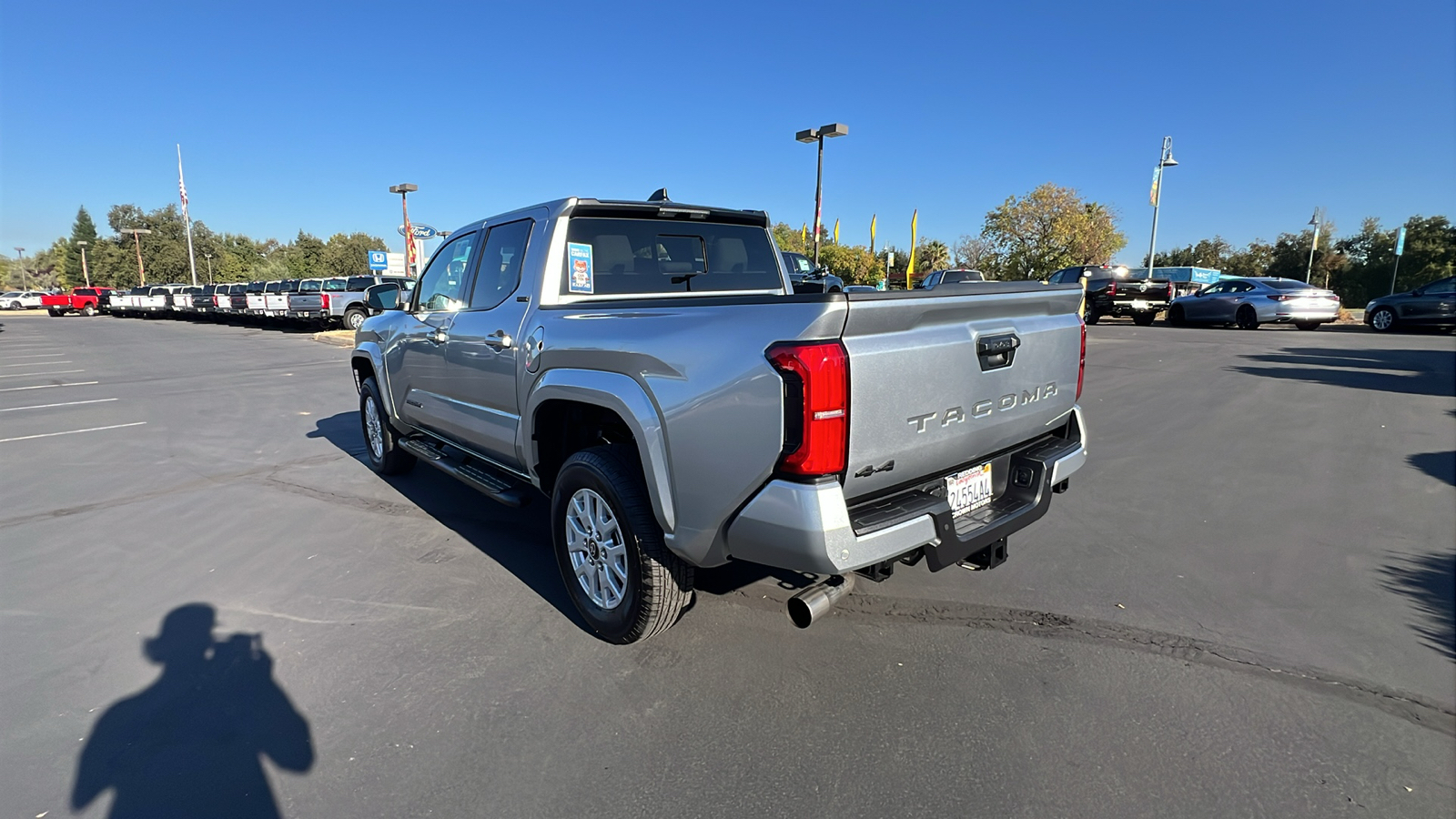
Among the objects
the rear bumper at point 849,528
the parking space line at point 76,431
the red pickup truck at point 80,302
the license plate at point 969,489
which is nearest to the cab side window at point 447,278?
the rear bumper at point 849,528

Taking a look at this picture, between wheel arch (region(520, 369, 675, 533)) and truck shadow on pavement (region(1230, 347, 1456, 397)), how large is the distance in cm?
1020

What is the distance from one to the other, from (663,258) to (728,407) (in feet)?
6.36

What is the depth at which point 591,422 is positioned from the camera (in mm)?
3447

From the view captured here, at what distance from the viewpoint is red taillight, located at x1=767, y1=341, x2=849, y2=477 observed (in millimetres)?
2242

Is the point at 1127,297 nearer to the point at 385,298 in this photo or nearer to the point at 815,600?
the point at 385,298

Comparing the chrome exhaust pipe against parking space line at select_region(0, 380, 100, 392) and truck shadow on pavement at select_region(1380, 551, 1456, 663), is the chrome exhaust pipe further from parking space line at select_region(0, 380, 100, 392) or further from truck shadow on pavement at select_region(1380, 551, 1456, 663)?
parking space line at select_region(0, 380, 100, 392)

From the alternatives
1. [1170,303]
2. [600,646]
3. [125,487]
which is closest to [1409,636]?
[600,646]

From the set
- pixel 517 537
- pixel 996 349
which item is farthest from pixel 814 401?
pixel 517 537

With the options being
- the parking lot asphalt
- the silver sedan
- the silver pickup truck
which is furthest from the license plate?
the silver sedan

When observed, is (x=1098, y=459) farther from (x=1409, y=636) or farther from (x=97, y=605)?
Answer: (x=97, y=605)

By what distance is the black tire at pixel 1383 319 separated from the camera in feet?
56.7

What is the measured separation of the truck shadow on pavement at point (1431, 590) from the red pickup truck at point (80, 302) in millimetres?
57953

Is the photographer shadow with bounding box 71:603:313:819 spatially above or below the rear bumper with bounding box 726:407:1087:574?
below

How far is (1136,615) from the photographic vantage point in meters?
3.33
